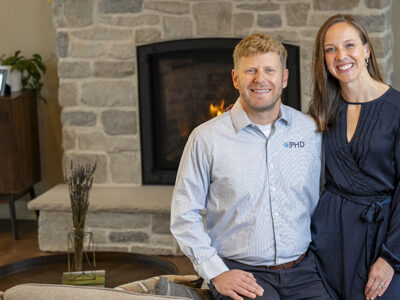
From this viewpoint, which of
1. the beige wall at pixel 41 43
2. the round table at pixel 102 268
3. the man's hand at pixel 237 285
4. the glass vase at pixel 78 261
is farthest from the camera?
the beige wall at pixel 41 43

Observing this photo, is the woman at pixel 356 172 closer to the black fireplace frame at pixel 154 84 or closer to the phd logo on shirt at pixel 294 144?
the phd logo on shirt at pixel 294 144

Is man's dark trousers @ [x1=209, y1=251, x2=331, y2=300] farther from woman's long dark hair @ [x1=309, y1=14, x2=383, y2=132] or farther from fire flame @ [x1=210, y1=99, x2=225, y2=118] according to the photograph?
fire flame @ [x1=210, y1=99, x2=225, y2=118]

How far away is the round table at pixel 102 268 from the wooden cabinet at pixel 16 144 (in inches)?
54.8

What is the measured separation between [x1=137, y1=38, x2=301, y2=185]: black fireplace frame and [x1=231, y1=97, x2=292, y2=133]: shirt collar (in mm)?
1748

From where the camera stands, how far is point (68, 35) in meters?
4.41

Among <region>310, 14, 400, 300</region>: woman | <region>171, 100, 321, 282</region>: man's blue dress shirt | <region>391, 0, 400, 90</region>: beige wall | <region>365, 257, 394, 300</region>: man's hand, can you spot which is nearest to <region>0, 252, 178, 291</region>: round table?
<region>171, 100, 321, 282</region>: man's blue dress shirt

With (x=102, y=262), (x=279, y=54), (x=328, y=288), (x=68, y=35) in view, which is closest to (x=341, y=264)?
(x=328, y=288)

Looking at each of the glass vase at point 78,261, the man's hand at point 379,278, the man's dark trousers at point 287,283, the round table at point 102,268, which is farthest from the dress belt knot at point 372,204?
the glass vase at point 78,261

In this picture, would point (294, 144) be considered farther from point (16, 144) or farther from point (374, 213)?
point (16, 144)

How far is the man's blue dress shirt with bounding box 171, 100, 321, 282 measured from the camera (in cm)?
245

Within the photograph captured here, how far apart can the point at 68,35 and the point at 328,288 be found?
2524mm

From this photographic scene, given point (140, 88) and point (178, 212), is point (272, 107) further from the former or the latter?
point (140, 88)

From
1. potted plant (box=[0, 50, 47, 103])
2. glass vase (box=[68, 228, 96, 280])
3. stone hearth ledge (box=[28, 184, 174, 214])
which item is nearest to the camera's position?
glass vase (box=[68, 228, 96, 280])

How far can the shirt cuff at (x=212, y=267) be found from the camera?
2.41m
